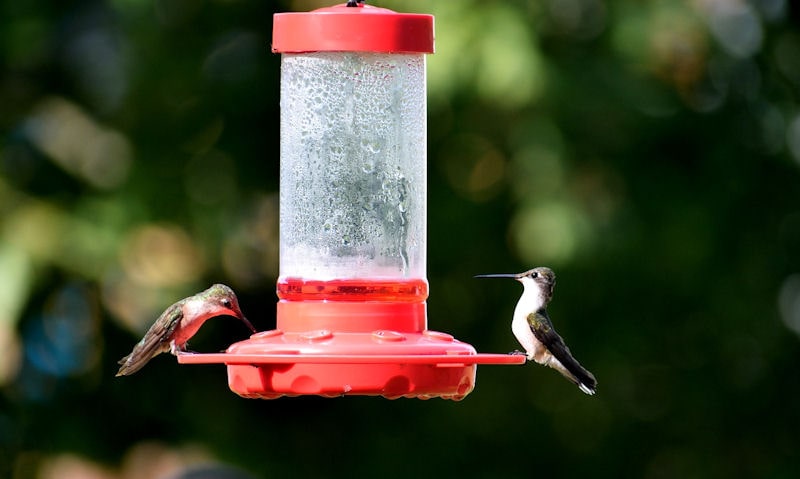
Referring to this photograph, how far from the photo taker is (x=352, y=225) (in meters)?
5.03

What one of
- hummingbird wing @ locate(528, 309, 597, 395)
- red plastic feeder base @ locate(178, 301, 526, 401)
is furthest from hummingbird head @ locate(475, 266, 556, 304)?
red plastic feeder base @ locate(178, 301, 526, 401)

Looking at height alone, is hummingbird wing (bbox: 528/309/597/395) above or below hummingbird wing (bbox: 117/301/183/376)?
below

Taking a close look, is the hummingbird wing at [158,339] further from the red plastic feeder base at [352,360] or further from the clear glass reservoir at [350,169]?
the red plastic feeder base at [352,360]

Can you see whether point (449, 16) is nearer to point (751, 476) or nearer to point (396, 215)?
point (396, 215)

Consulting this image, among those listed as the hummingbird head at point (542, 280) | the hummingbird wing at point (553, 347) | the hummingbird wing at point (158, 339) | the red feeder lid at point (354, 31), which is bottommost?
the hummingbird wing at point (553, 347)

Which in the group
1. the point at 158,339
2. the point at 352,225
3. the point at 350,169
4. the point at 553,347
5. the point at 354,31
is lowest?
the point at 553,347

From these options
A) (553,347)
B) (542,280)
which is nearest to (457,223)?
(542,280)

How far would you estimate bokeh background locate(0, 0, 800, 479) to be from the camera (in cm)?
866

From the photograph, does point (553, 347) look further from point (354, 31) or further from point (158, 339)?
point (354, 31)

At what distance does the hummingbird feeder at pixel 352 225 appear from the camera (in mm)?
4414

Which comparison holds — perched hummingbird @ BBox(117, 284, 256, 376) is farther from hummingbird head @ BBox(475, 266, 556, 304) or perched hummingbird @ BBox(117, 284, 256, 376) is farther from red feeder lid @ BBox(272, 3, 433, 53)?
hummingbird head @ BBox(475, 266, 556, 304)

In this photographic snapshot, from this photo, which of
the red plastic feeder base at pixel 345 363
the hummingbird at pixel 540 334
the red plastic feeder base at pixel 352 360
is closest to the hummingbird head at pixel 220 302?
the red plastic feeder base at pixel 352 360

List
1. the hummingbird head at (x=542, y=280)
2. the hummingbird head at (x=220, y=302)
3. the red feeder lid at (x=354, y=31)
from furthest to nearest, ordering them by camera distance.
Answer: the hummingbird head at (x=542, y=280) → the hummingbird head at (x=220, y=302) → the red feeder lid at (x=354, y=31)

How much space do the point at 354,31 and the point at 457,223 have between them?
4.83 meters
